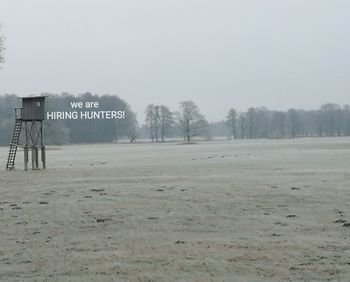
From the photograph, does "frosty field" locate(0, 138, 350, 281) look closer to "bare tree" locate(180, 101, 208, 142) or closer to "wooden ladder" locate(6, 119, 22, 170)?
"wooden ladder" locate(6, 119, 22, 170)

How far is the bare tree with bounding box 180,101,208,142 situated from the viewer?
182500 mm

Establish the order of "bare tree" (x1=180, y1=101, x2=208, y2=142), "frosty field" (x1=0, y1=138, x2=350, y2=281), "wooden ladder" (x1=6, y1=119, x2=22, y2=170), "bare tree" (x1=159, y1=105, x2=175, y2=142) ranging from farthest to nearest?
1. "bare tree" (x1=159, y1=105, x2=175, y2=142)
2. "bare tree" (x1=180, y1=101, x2=208, y2=142)
3. "wooden ladder" (x1=6, y1=119, x2=22, y2=170)
4. "frosty field" (x1=0, y1=138, x2=350, y2=281)

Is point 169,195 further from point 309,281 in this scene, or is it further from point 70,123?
point 70,123

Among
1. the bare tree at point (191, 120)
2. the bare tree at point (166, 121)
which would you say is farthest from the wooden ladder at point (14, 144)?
the bare tree at point (166, 121)

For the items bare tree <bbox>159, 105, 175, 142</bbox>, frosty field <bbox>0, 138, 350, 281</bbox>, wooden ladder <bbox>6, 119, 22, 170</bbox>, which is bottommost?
frosty field <bbox>0, 138, 350, 281</bbox>

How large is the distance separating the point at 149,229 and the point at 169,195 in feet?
23.2

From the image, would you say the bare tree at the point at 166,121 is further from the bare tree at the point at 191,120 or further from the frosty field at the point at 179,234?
the frosty field at the point at 179,234

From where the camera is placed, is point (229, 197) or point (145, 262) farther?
point (229, 197)

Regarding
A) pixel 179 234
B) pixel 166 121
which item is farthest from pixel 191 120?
pixel 179 234

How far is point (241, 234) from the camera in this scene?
41.6 ft

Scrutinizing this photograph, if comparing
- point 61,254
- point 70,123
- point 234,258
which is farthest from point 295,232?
point 70,123

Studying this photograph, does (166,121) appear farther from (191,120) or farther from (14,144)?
(14,144)

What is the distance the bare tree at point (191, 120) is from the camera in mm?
182500

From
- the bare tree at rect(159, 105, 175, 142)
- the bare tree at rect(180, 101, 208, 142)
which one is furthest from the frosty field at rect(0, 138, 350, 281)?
the bare tree at rect(159, 105, 175, 142)
